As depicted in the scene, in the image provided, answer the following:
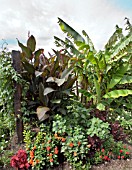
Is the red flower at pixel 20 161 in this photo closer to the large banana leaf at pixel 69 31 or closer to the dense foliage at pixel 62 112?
the dense foliage at pixel 62 112

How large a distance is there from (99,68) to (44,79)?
1.28 m

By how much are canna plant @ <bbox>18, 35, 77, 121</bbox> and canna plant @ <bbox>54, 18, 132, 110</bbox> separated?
2.55ft

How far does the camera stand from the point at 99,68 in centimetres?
398

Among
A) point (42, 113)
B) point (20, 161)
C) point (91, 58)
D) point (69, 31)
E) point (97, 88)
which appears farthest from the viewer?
point (69, 31)

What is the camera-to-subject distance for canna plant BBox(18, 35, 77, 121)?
309 centimetres

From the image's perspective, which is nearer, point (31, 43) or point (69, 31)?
point (31, 43)

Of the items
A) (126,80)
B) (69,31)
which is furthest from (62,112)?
(69,31)

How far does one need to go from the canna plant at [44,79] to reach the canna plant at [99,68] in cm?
78

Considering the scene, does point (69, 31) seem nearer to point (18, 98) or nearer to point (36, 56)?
point (36, 56)

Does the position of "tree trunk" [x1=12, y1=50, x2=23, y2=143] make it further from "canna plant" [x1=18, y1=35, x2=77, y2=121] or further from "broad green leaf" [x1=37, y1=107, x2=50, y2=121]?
"broad green leaf" [x1=37, y1=107, x2=50, y2=121]

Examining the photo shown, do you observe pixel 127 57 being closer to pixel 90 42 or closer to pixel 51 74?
pixel 90 42

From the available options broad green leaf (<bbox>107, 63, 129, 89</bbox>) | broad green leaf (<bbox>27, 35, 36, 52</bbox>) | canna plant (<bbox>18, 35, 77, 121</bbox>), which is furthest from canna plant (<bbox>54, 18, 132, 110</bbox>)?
broad green leaf (<bbox>27, 35, 36, 52</bbox>)

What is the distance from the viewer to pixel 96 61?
384 centimetres

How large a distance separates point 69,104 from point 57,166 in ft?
3.15
